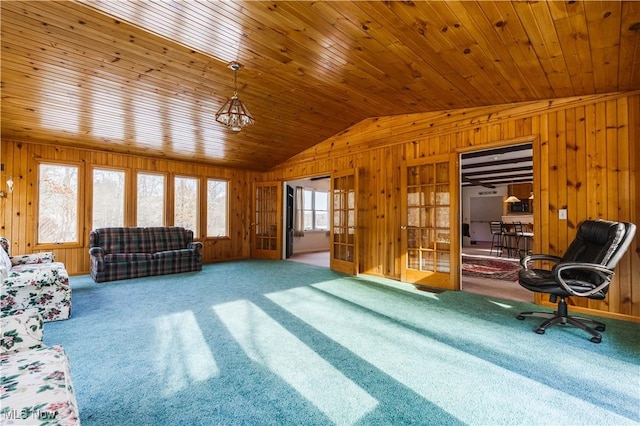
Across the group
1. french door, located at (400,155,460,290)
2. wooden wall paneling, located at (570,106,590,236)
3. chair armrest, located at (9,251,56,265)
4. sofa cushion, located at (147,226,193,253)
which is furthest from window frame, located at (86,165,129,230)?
wooden wall paneling, located at (570,106,590,236)

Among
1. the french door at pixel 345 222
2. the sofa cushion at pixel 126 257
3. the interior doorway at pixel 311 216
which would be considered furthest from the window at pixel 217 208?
the french door at pixel 345 222

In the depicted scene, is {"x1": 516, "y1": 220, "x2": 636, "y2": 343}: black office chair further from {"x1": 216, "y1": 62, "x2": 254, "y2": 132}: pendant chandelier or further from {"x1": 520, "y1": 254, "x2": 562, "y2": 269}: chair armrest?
{"x1": 216, "y1": 62, "x2": 254, "y2": 132}: pendant chandelier

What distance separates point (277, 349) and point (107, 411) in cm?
111

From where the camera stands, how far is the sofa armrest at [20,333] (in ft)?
4.68

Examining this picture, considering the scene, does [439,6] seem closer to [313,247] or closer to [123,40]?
[123,40]

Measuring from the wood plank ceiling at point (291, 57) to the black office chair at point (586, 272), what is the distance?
1500 millimetres

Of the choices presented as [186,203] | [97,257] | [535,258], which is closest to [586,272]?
[535,258]

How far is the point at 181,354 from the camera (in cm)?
227

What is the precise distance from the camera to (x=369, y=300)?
12.3 ft

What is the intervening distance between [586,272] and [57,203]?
Answer: 25.6ft

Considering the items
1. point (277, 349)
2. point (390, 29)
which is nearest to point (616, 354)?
point (277, 349)

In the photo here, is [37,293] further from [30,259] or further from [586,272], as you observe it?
[586,272]

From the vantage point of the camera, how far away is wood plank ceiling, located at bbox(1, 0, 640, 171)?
7.42 feet

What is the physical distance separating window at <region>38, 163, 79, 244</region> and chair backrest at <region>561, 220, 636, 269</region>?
7.58 metres
